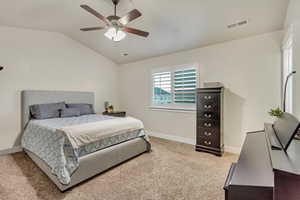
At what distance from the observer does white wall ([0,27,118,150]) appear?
342cm

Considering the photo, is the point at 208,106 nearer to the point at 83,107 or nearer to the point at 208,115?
the point at 208,115

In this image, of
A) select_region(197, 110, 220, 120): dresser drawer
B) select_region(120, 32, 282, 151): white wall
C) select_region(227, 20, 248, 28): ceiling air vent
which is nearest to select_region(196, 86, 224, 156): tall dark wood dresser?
select_region(197, 110, 220, 120): dresser drawer

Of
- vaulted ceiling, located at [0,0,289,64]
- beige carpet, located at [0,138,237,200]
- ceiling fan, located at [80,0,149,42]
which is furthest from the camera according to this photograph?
vaulted ceiling, located at [0,0,289,64]

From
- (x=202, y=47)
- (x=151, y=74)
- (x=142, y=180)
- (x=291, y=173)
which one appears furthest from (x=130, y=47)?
(x=291, y=173)

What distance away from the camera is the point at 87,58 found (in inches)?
189

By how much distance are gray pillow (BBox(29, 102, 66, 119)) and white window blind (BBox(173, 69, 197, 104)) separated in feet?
10.2

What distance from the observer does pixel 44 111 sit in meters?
3.57

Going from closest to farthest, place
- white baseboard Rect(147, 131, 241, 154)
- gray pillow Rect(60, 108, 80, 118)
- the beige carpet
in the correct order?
the beige carpet
white baseboard Rect(147, 131, 241, 154)
gray pillow Rect(60, 108, 80, 118)

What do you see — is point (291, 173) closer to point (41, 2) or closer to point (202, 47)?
point (202, 47)

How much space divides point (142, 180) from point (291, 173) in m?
1.99

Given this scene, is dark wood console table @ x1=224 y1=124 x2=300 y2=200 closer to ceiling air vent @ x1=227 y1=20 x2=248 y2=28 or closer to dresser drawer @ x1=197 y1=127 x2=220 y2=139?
dresser drawer @ x1=197 y1=127 x2=220 y2=139

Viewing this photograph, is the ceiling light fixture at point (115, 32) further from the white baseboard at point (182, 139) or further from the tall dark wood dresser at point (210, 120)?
the white baseboard at point (182, 139)

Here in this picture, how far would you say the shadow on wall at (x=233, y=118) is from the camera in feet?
10.7

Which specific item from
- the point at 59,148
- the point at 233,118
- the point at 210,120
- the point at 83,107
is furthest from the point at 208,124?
the point at 83,107
